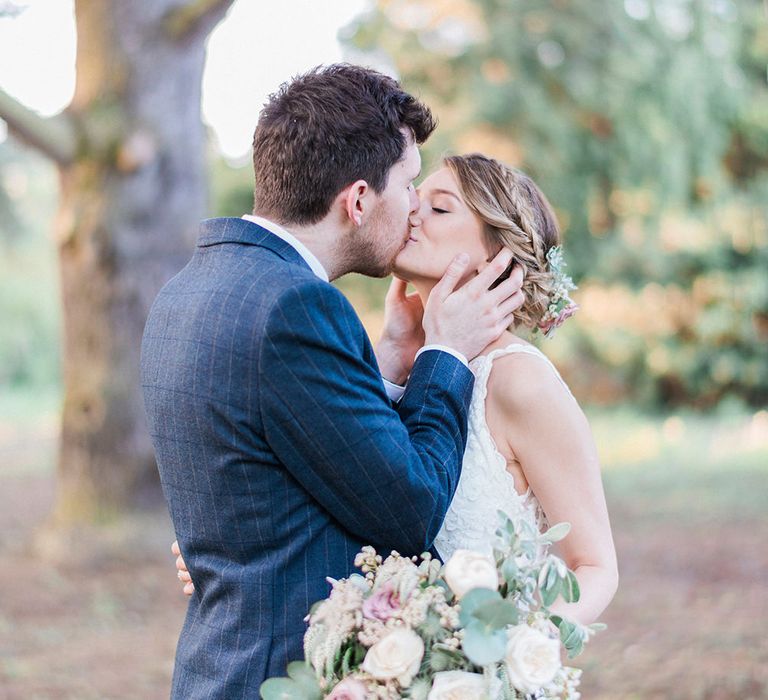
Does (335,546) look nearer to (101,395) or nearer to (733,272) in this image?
(101,395)

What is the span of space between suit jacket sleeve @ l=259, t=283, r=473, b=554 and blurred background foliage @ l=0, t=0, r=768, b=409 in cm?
1436

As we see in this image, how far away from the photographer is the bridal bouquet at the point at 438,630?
176cm

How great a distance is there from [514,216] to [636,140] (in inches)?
599

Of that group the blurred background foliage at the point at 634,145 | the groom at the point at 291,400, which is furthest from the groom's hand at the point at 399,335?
the blurred background foliage at the point at 634,145

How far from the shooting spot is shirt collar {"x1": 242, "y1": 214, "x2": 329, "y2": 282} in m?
2.13

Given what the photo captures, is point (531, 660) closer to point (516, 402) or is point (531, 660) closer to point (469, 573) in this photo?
point (469, 573)

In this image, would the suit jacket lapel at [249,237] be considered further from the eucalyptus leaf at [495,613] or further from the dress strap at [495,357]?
the eucalyptus leaf at [495,613]

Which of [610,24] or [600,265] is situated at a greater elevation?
[610,24]

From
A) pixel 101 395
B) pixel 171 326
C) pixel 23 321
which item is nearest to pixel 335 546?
pixel 171 326

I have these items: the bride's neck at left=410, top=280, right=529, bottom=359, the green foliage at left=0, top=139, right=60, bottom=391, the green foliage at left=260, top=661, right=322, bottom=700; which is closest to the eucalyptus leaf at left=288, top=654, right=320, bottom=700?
the green foliage at left=260, top=661, right=322, bottom=700

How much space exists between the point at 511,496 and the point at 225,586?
81 cm

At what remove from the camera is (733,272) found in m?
17.0

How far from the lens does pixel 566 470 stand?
2.43 meters

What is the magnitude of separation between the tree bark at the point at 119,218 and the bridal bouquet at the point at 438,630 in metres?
5.56
